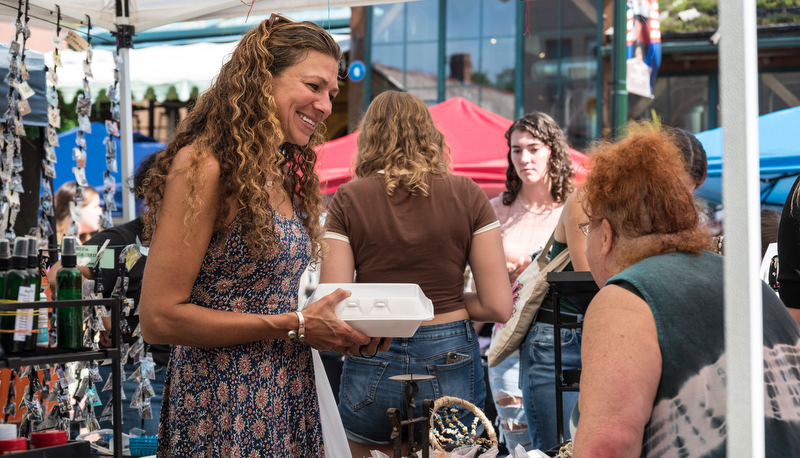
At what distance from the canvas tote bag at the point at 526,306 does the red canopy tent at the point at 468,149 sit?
209cm

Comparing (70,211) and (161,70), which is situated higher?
(161,70)

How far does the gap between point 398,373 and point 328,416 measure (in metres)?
0.59

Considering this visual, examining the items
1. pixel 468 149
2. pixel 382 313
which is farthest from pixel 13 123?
pixel 468 149

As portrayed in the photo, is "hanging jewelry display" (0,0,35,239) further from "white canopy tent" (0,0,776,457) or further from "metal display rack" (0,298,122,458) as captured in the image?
"white canopy tent" (0,0,776,457)

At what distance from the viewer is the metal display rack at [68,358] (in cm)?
160

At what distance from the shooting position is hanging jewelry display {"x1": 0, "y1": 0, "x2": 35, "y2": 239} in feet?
10.9

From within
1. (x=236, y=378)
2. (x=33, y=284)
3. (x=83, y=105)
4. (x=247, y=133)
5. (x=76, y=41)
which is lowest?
(x=236, y=378)

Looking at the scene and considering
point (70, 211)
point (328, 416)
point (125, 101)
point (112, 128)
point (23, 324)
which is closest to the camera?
point (23, 324)

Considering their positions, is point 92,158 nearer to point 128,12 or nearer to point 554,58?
point 128,12

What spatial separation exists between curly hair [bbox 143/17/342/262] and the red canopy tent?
3.22 meters

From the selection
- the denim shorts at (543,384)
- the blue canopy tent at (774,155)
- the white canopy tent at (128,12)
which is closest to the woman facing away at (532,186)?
the denim shorts at (543,384)

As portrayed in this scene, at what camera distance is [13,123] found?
3.34 meters

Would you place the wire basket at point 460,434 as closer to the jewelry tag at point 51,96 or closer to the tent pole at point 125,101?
the tent pole at point 125,101

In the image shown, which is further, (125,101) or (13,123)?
(125,101)
